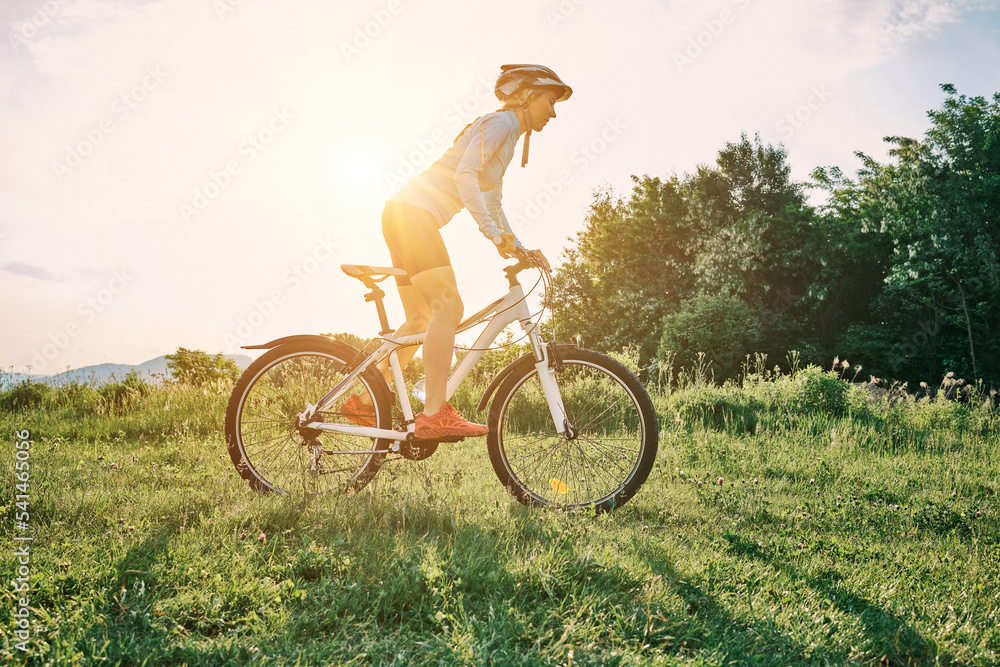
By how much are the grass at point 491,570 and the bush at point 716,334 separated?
1996cm

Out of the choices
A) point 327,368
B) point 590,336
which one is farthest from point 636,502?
point 590,336

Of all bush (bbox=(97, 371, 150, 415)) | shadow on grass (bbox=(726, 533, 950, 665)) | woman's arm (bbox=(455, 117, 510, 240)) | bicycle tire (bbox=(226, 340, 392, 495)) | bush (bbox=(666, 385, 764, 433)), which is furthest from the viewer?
bush (bbox=(97, 371, 150, 415))

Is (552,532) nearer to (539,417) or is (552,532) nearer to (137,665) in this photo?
(539,417)

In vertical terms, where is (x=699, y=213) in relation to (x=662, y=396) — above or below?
above

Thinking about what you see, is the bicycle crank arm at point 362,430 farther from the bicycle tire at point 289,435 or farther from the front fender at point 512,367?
the front fender at point 512,367

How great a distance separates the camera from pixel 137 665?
190 centimetres

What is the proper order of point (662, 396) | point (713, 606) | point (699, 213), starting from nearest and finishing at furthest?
point (713, 606)
point (662, 396)
point (699, 213)

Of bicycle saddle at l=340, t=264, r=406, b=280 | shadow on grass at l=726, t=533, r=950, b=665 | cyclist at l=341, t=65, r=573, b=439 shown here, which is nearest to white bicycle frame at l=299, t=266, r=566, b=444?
cyclist at l=341, t=65, r=573, b=439

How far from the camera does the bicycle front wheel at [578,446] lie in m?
3.56

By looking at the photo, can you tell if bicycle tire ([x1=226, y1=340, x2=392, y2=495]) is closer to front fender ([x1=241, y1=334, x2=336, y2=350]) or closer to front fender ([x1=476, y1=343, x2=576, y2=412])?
front fender ([x1=241, y1=334, x2=336, y2=350])

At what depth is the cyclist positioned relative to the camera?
3.46m

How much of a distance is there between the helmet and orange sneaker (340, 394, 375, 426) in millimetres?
2080

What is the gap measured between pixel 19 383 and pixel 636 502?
8605 millimetres

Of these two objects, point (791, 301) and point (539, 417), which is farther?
point (791, 301)
